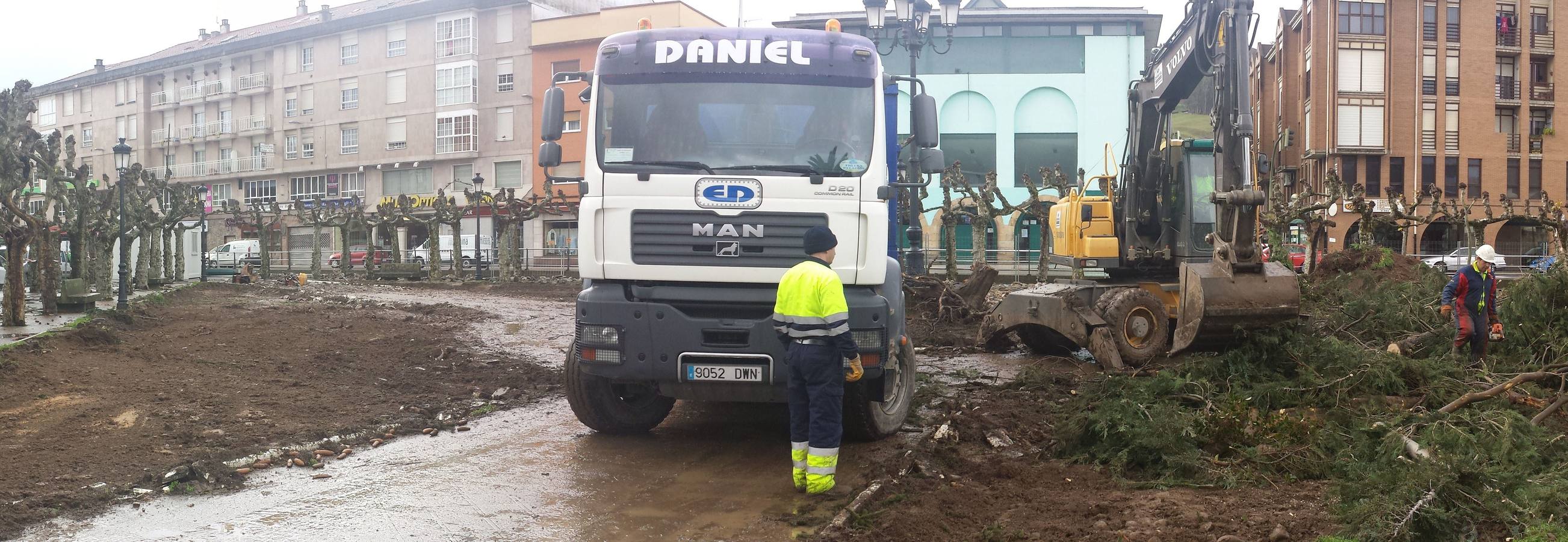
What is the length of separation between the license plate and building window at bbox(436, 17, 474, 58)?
52536 mm

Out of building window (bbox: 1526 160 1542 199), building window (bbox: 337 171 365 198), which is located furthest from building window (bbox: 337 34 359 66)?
building window (bbox: 1526 160 1542 199)

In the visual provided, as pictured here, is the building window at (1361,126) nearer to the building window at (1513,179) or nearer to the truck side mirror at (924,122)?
the building window at (1513,179)

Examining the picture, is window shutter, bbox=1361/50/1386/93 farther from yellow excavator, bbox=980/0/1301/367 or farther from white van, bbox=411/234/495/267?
yellow excavator, bbox=980/0/1301/367

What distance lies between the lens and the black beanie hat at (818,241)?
→ 21.9ft

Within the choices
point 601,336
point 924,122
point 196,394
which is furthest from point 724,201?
point 196,394

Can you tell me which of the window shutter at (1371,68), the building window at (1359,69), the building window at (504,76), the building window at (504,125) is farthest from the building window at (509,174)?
the window shutter at (1371,68)

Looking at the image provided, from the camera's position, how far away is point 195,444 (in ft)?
25.7

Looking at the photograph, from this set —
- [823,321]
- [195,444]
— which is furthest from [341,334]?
[823,321]

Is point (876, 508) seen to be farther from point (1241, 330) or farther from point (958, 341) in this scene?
point (958, 341)

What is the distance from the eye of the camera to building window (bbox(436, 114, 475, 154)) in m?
55.8

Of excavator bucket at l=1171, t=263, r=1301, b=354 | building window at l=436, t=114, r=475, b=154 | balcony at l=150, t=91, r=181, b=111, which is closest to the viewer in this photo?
excavator bucket at l=1171, t=263, r=1301, b=354

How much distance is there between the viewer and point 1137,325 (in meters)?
11.9

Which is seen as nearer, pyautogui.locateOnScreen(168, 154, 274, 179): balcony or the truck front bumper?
the truck front bumper

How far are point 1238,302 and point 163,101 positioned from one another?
74955mm
